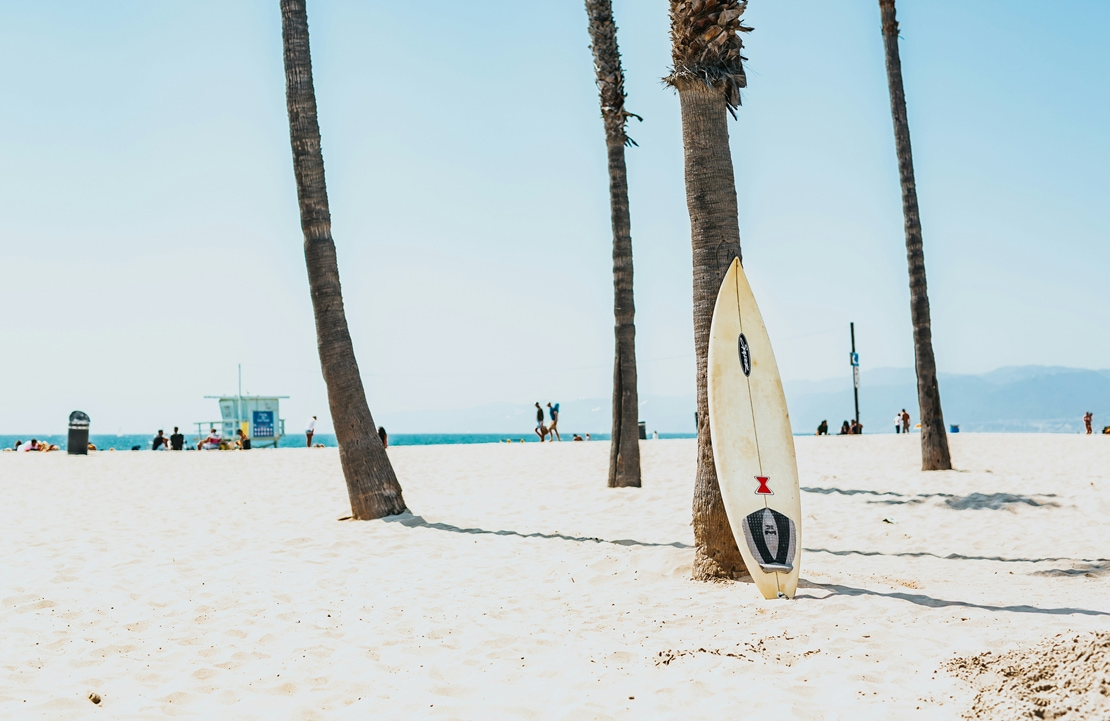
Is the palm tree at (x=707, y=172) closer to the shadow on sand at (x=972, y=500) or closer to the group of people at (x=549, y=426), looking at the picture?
the shadow on sand at (x=972, y=500)

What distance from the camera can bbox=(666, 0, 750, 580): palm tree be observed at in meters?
6.11

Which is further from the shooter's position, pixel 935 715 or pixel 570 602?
pixel 570 602

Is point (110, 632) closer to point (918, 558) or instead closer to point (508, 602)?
point (508, 602)

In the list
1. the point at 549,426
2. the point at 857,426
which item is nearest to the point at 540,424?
the point at 549,426

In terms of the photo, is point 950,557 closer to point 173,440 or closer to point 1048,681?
point 1048,681

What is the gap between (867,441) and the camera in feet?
70.3

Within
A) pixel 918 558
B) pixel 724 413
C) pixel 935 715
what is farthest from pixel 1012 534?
pixel 935 715

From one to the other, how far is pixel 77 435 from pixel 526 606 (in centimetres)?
2027

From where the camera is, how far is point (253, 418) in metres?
37.3

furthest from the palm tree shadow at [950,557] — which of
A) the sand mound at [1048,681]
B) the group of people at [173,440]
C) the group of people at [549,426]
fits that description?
the group of people at [173,440]

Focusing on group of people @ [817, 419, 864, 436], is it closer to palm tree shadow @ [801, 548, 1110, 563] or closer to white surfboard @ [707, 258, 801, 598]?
palm tree shadow @ [801, 548, 1110, 563]

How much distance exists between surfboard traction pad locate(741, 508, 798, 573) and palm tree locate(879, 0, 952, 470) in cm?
830

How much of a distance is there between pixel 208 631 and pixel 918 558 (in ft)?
20.1

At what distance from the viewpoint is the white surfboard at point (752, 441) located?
554cm
